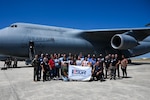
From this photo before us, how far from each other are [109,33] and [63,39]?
535 centimetres

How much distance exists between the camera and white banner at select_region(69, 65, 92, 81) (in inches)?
383

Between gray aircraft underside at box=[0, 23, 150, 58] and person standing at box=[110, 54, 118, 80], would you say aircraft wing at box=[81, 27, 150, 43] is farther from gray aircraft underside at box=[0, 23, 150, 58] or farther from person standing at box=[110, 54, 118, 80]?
person standing at box=[110, 54, 118, 80]

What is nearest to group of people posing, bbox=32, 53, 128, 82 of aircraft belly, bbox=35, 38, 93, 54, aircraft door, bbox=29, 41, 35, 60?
aircraft door, bbox=29, 41, 35, 60

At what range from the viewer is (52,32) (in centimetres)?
1828

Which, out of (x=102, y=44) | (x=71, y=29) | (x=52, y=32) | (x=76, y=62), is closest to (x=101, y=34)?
(x=102, y=44)

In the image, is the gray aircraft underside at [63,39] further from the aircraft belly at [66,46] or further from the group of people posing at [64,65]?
the group of people posing at [64,65]

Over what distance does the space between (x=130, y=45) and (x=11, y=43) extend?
10.8m

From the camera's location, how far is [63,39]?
18.4m

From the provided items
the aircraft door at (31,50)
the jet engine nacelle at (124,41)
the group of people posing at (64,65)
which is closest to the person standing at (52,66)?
the group of people posing at (64,65)

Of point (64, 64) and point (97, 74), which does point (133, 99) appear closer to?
point (97, 74)

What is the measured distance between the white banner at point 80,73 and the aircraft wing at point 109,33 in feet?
33.9

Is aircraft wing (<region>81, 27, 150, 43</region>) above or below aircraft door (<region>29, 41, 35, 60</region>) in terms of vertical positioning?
above

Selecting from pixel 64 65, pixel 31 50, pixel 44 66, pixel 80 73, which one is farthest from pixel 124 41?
pixel 44 66

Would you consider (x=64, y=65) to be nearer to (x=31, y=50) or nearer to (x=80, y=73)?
(x=80, y=73)
